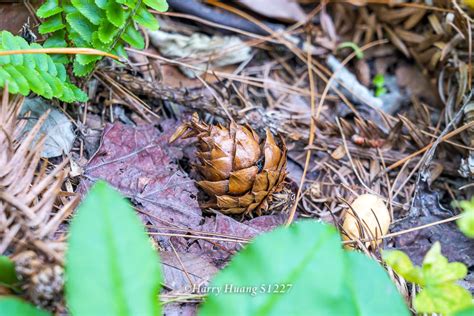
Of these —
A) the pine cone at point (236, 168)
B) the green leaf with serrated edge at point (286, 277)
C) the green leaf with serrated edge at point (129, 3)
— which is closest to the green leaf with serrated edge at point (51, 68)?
the green leaf with serrated edge at point (129, 3)

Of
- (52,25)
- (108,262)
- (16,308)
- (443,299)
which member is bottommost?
(443,299)

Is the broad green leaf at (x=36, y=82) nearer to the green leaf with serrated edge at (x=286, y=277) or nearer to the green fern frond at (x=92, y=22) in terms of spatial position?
the green fern frond at (x=92, y=22)

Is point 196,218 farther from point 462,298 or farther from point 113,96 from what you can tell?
point 462,298

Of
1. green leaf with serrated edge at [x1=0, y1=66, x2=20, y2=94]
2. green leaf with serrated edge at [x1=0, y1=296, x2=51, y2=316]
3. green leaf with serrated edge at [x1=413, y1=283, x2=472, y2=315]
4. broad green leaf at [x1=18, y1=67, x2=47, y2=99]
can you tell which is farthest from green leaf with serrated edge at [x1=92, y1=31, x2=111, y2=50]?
green leaf with serrated edge at [x1=413, y1=283, x2=472, y2=315]

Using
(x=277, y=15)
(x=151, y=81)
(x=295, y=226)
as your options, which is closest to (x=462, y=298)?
(x=295, y=226)

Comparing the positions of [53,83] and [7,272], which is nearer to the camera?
[7,272]

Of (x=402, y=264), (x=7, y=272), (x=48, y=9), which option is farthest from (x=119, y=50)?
(x=402, y=264)

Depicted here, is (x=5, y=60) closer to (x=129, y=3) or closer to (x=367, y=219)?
(x=129, y=3)

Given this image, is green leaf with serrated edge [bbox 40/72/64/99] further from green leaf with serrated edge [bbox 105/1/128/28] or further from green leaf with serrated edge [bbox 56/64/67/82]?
green leaf with serrated edge [bbox 105/1/128/28]
